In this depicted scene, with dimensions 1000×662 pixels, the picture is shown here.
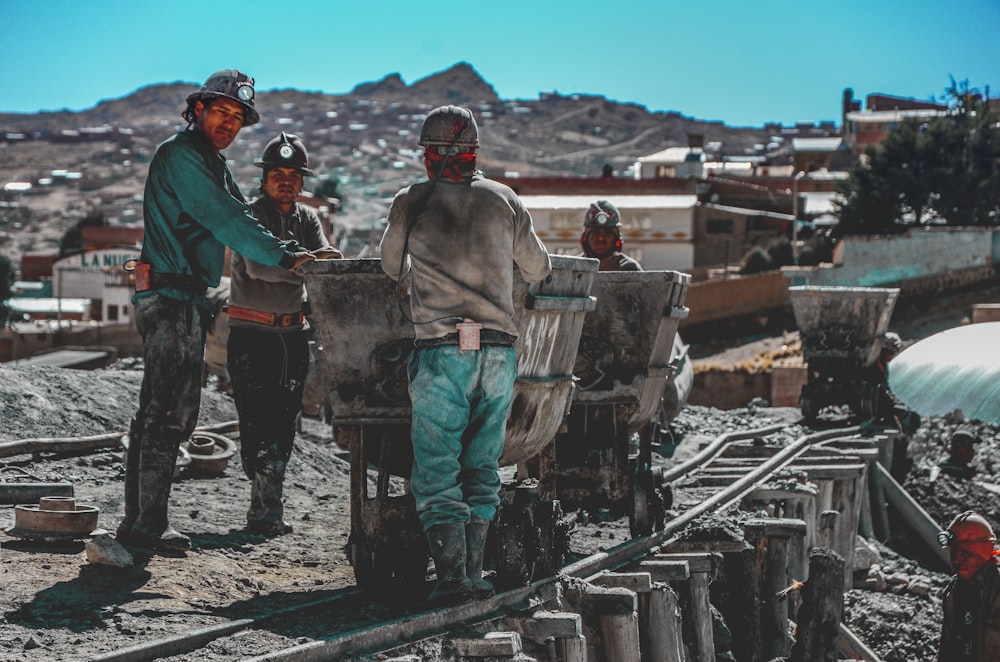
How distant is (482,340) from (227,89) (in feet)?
5.85

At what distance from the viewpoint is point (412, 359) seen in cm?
613

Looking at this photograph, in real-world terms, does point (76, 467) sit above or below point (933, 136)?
below

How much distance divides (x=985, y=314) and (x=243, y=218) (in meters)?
24.4

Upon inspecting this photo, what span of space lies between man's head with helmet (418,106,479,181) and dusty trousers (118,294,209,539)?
1393 millimetres

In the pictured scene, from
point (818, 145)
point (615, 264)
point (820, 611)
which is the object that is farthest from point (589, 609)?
point (818, 145)

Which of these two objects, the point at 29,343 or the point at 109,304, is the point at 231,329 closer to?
the point at 29,343

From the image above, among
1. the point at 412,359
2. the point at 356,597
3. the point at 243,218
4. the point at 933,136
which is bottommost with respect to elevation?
the point at 356,597

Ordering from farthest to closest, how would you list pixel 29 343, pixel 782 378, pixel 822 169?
pixel 822 169
pixel 29 343
pixel 782 378

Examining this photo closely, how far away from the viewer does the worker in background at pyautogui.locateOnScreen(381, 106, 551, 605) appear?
5.96 metres

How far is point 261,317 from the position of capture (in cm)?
788

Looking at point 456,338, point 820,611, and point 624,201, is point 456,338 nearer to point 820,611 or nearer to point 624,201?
point 820,611

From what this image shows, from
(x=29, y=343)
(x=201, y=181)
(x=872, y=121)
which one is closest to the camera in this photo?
(x=201, y=181)

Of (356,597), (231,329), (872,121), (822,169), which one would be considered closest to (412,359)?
(356,597)

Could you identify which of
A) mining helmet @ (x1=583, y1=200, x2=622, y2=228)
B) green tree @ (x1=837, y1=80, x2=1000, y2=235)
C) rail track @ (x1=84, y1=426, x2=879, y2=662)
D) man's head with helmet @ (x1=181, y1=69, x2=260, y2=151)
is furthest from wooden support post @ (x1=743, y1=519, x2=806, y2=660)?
green tree @ (x1=837, y1=80, x2=1000, y2=235)
